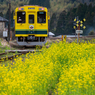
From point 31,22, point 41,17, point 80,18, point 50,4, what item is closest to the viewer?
point 41,17

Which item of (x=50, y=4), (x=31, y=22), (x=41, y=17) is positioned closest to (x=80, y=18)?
(x=41, y=17)

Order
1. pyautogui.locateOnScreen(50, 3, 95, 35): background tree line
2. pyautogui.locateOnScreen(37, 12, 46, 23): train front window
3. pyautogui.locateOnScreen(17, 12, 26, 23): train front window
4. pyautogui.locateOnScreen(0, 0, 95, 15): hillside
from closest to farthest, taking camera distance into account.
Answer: pyautogui.locateOnScreen(37, 12, 46, 23): train front window < pyautogui.locateOnScreen(17, 12, 26, 23): train front window < pyautogui.locateOnScreen(50, 3, 95, 35): background tree line < pyautogui.locateOnScreen(0, 0, 95, 15): hillside

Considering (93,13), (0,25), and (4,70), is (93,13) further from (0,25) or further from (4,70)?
(4,70)

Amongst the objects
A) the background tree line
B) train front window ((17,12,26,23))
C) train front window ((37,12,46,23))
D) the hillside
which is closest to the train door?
train front window ((37,12,46,23))

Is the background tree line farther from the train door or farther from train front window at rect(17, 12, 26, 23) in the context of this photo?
train front window at rect(17, 12, 26, 23)

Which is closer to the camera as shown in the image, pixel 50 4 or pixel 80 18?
pixel 80 18

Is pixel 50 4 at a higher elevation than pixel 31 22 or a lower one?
higher

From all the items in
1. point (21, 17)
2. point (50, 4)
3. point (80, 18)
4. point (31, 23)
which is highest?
point (50, 4)

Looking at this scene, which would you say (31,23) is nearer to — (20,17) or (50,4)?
(20,17)

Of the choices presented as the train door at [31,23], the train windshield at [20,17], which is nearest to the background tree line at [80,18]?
the train door at [31,23]

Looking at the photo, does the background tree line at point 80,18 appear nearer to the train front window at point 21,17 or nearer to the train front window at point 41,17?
the train front window at point 41,17

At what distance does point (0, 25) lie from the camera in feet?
123

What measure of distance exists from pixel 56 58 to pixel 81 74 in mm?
3114

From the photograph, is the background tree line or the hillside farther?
the hillside
